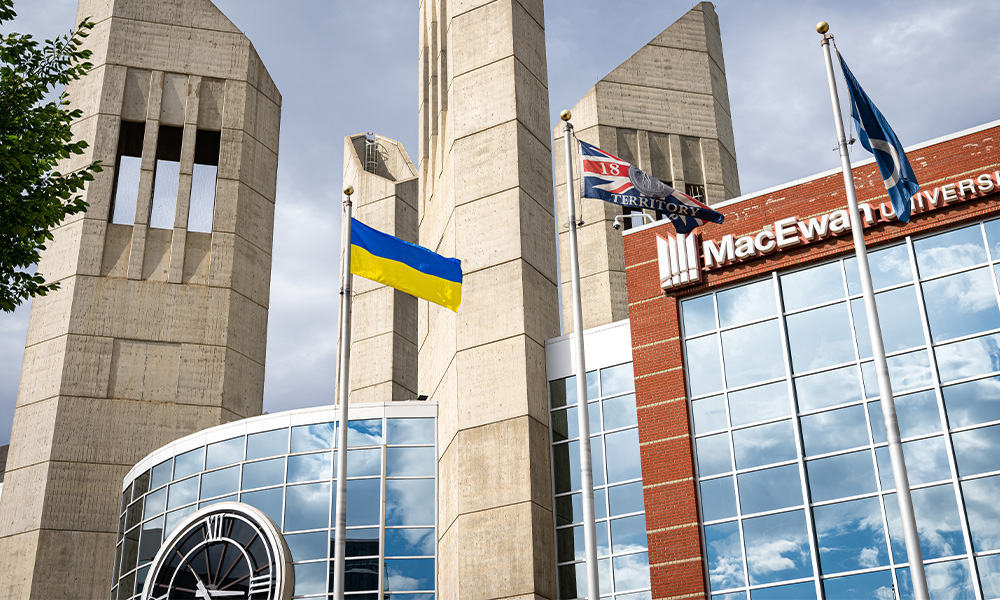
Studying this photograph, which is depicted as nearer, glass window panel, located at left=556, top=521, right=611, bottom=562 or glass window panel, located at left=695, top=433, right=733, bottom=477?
glass window panel, located at left=695, top=433, right=733, bottom=477

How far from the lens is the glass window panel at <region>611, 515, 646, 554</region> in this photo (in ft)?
90.6

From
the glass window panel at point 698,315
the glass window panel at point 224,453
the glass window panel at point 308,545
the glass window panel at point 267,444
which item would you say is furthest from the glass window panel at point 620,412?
the glass window panel at point 224,453

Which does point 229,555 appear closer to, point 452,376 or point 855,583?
point 452,376

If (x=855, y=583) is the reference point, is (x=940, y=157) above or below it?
above

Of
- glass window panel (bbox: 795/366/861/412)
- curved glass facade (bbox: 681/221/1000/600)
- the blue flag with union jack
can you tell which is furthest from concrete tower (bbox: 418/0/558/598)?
the blue flag with union jack

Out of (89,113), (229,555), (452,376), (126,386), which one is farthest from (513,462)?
(89,113)

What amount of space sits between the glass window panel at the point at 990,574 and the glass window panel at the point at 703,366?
25.0 ft

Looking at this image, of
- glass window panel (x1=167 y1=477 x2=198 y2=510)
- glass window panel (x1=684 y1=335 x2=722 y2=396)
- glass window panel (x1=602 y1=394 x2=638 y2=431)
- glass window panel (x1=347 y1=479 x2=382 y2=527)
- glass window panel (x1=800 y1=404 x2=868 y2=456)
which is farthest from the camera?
glass window panel (x1=167 y1=477 x2=198 y2=510)

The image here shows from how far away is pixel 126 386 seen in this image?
4047cm

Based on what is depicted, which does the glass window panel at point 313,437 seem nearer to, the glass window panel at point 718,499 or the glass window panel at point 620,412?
A: the glass window panel at point 620,412

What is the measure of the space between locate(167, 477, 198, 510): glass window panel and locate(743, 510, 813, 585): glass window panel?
17.8m

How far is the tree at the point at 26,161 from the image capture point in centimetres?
1928

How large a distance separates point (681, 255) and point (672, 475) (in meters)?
6.05

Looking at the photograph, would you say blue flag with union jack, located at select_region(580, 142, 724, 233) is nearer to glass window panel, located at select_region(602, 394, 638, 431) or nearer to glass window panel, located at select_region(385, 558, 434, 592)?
glass window panel, located at select_region(602, 394, 638, 431)
